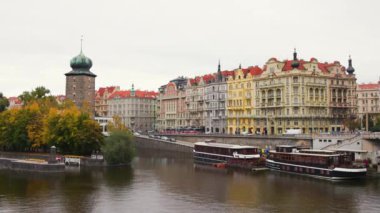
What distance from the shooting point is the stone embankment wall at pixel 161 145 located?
10866cm

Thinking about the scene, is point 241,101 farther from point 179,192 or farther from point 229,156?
point 179,192

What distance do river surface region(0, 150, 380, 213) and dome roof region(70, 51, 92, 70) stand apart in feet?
201

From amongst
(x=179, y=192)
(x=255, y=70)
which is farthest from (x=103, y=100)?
(x=179, y=192)

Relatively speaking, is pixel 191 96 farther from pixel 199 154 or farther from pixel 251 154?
pixel 251 154

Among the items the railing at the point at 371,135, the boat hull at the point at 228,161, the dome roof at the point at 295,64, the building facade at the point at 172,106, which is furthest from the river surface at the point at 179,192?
the building facade at the point at 172,106

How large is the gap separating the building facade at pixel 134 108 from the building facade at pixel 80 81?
136 feet

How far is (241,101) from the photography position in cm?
12444

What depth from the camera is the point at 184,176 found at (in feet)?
222

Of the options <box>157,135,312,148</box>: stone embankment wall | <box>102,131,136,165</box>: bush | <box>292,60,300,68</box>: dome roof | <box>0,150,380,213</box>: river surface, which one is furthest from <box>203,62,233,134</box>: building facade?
<box>0,150,380,213</box>: river surface

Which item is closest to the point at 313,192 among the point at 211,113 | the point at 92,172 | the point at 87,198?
the point at 87,198

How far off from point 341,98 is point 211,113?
38.5 metres

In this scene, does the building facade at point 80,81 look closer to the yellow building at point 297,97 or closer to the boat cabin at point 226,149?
the yellow building at point 297,97

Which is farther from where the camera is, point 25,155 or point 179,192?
point 25,155

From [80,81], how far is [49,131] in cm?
4484
